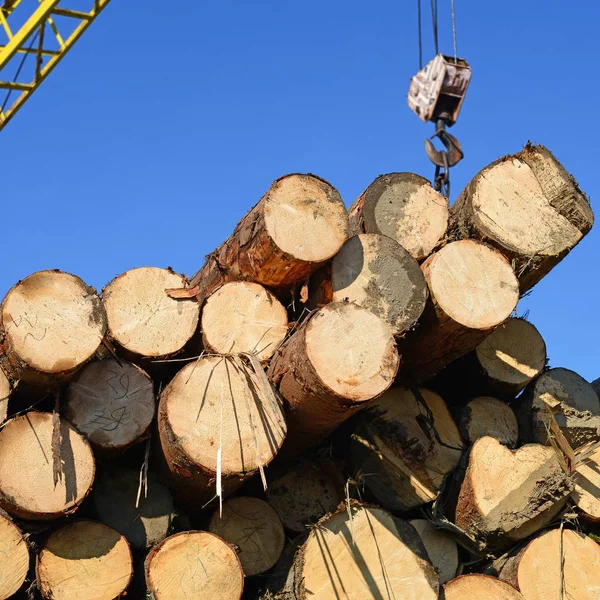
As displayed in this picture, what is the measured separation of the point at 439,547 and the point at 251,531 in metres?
1.14

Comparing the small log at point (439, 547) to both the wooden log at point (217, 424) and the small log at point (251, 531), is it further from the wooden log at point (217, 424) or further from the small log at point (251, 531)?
the wooden log at point (217, 424)

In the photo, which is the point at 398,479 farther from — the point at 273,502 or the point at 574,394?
the point at 574,394

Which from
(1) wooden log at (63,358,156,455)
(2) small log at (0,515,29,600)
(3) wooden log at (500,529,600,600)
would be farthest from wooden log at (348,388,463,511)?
(2) small log at (0,515,29,600)

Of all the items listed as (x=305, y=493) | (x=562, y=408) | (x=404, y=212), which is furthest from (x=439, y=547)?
(x=404, y=212)

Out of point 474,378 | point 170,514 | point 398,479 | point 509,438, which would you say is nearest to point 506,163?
point 474,378

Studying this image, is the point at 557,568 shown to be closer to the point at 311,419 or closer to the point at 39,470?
the point at 311,419

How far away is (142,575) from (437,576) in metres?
1.54

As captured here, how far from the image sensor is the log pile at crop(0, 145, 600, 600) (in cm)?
423

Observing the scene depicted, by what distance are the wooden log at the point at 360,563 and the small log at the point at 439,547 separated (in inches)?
14.7

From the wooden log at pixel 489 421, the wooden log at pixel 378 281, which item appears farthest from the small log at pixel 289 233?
the wooden log at pixel 489 421

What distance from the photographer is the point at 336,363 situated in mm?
4262

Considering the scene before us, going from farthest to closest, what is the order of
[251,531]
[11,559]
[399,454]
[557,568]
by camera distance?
[399,454]
[557,568]
[251,531]
[11,559]

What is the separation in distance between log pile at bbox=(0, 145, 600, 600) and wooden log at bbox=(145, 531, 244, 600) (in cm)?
1

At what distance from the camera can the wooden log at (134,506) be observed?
14.8 feet
